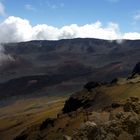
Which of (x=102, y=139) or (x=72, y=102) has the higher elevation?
(x=102, y=139)

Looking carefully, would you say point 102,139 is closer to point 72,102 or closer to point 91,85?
point 72,102

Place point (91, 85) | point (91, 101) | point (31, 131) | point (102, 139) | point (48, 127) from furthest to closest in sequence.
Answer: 1. point (91, 85)
2. point (91, 101)
3. point (31, 131)
4. point (48, 127)
5. point (102, 139)

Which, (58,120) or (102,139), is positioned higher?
(102,139)

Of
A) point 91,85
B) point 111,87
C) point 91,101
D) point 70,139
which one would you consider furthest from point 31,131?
point 70,139

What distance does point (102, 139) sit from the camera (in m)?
25.4

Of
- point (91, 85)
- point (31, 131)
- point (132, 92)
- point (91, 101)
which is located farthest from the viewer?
point (91, 85)

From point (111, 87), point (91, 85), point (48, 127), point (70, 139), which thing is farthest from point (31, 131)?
point (70, 139)

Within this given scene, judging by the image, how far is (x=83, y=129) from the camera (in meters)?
27.1

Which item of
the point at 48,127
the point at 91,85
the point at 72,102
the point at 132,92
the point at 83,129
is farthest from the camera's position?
the point at 91,85

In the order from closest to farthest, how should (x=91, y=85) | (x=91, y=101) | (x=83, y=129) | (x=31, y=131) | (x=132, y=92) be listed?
(x=83, y=129) < (x=31, y=131) < (x=132, y=92) < (x=91, y=101) < (x=91, y=85)

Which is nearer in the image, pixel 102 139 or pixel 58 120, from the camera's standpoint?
A: pixel 102 139

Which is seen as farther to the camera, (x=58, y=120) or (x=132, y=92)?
(x=132, y=92)

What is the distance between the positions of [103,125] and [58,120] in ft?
311

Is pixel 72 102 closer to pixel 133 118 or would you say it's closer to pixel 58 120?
pixel 58 120
